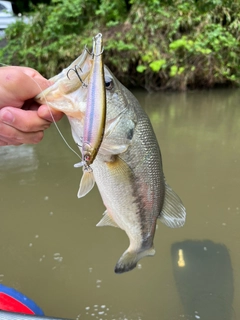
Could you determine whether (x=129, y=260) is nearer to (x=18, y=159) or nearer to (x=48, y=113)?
(x=48, y=113)

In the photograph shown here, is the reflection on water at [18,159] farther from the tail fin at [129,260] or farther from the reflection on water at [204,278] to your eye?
the tail fin at [129,260]

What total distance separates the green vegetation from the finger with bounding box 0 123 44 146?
6.65m

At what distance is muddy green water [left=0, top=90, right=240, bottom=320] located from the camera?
2104 mm

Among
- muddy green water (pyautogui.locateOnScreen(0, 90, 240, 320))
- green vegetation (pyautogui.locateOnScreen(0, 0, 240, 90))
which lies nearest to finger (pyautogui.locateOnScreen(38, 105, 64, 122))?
muddy green water (pyautogui.locateOnScreen(0, 90, 240, 320))

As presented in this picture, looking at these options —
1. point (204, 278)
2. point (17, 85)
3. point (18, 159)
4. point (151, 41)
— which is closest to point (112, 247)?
point (204, 278)

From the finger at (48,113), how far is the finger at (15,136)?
0.49 ft

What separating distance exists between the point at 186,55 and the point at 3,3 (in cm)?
681

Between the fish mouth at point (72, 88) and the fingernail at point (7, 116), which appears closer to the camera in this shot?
the fish mouth at point (72, 88)

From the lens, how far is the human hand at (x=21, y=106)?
1227 mm

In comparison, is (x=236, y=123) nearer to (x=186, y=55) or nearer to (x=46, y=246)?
(x=186, y=55)

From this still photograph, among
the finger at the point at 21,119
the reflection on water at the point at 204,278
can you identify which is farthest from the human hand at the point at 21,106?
the reflection on water at the point at 204,278

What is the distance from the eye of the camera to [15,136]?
1.39 m

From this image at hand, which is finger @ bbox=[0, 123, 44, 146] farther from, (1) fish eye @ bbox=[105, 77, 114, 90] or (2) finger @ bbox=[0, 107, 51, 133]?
(1) fish eye @ bbox=[105, 77, 114, 90]

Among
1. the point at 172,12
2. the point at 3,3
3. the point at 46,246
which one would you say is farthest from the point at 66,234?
the point at 3,3
